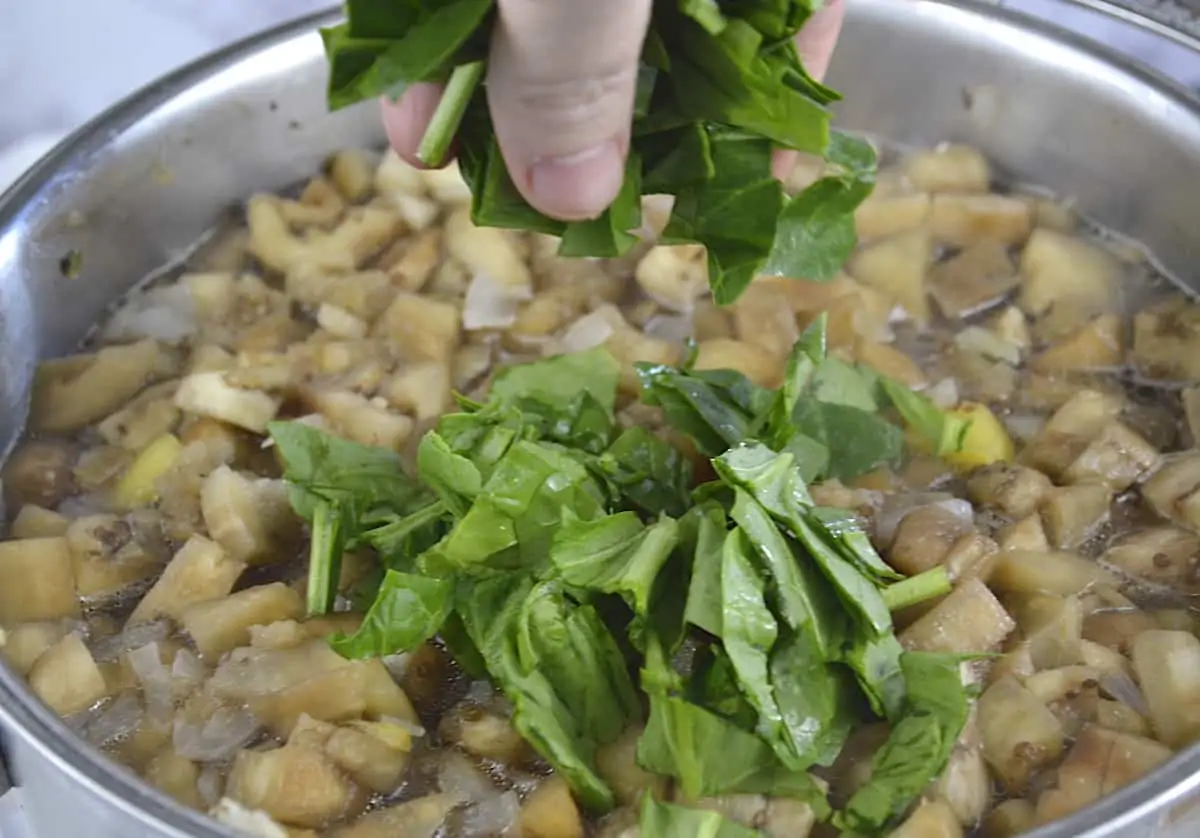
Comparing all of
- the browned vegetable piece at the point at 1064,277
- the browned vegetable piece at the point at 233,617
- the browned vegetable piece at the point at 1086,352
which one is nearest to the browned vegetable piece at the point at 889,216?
the browned vegetable piece at the point at 1064,277

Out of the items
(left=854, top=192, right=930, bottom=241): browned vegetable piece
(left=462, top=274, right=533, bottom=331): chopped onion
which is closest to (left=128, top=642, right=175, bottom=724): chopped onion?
(left=462, top=274, right=533, bottom=331): chopped onion

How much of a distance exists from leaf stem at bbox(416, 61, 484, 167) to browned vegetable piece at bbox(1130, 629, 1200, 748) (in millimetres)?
838

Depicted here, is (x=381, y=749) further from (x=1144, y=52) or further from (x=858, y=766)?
(x=1144, y=52)

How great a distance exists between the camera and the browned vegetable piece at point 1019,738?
48.3 inches

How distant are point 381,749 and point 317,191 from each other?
974 mm

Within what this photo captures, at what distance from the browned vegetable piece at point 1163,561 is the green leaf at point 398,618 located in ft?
2.48

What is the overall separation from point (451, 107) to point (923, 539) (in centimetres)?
65

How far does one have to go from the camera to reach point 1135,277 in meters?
1.82

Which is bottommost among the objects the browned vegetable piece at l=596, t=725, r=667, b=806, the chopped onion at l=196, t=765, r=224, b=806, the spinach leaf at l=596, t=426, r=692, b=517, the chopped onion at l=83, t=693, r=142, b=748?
the chopped onion at l=83, t=693, r=142, b=748

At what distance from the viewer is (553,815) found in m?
1.17

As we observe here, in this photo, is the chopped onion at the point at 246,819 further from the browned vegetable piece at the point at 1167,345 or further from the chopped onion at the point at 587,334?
the browned vegetable piece at the point at 1167,345

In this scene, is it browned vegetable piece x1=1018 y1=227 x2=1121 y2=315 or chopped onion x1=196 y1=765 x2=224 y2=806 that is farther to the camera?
browned vegetable piece x1=1018 y1=227 x2=1121 y2=315

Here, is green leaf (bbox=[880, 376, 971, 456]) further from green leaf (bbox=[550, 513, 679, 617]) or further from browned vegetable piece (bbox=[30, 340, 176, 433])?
browned vegetable piece (bbox=[30, 340, 176, 433])

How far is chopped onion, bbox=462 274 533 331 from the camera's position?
1741mm
